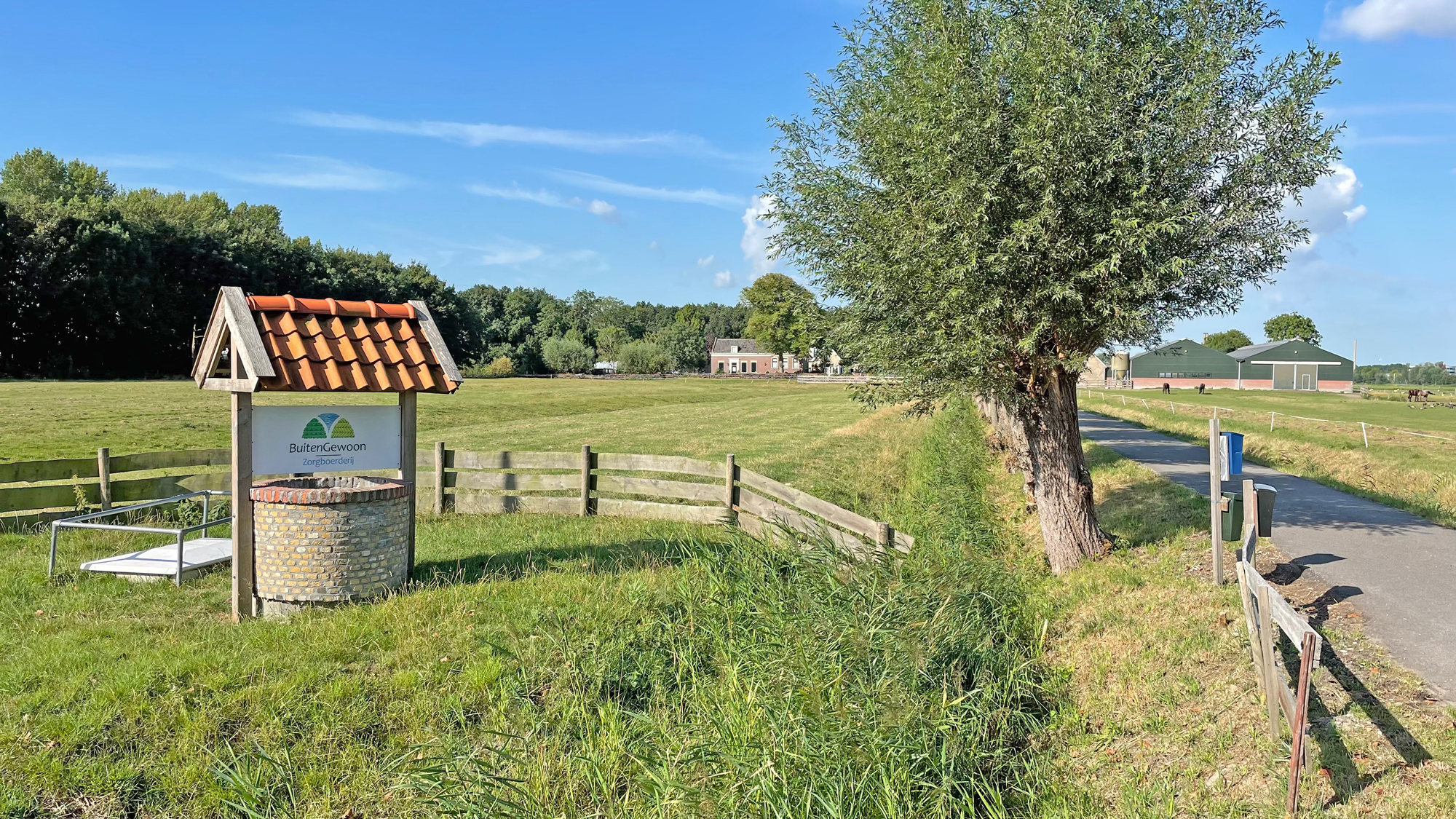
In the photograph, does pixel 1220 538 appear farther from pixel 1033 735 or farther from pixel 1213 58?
pixel 1213 58

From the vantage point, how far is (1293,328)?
117875 mm

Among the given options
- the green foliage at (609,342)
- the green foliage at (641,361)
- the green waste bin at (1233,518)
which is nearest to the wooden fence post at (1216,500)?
the green waste bin at (1233,518)

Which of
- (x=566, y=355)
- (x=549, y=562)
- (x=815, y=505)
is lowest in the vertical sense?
(x=549, y=562)

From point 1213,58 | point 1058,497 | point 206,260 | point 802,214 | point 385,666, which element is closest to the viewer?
point 385,666

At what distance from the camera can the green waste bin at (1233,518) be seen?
7465mm

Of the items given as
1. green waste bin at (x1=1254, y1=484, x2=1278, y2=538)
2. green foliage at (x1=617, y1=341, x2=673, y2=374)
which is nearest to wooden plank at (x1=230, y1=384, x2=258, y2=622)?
green waste bin at (x1=1254, y1=484, x2=1278, y2=538)

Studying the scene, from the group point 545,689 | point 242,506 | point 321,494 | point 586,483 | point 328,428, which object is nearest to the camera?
point 545,689

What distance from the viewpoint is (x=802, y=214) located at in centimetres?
1146

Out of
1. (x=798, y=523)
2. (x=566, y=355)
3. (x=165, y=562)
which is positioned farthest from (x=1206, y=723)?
(x=566, y=355)

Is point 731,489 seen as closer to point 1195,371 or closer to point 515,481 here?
point 515,481

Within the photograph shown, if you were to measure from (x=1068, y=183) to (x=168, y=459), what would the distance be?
1137 cm

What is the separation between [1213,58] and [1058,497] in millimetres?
4764

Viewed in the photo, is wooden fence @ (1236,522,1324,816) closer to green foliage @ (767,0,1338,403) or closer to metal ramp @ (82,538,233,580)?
green foliage @ (767,0,1338,403)

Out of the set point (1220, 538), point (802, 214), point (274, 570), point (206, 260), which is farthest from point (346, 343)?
point (206, 260)
